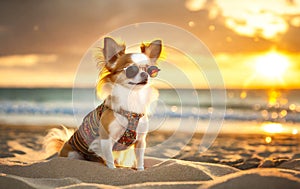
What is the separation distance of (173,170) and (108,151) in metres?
0.49

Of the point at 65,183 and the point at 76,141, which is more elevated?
the point at 76,141

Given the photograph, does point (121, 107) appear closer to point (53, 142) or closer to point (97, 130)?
Answer: point (97, 130)

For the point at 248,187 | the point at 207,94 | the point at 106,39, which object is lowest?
the point at 248,187

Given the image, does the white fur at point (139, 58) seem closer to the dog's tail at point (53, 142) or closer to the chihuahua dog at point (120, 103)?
the chihuahua dog at point (120, 103)

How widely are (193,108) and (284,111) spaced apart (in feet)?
7.38

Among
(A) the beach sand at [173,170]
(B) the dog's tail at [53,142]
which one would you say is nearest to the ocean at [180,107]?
(A) the beach sand at [173,170]

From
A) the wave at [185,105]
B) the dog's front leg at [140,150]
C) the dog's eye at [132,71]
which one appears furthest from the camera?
the wave at [185,105]

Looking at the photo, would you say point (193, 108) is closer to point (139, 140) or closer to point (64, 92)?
point (64, 92)

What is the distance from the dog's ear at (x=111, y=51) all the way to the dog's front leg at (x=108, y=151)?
0.52 meters

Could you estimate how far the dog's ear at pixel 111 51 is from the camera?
9.82ft

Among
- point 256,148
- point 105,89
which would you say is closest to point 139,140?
point 105,89

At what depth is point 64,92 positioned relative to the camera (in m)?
14.8

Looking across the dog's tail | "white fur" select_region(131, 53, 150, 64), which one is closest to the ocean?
the dog's tail

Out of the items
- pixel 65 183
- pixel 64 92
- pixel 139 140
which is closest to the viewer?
pixel 65 183
